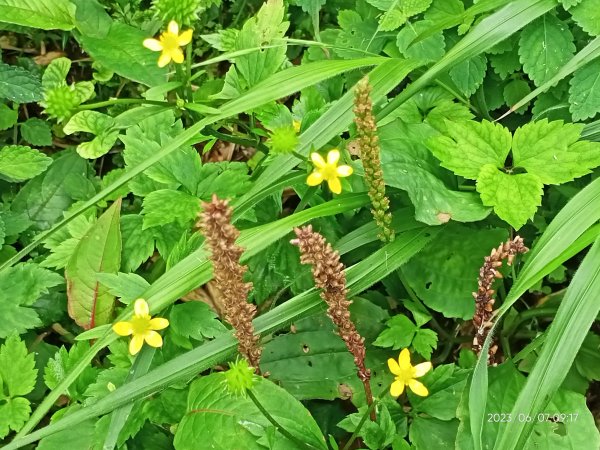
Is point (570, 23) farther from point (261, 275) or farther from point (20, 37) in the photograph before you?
point (20, 37)

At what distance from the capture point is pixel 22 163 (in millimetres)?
1891

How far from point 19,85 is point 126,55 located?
1.28ft

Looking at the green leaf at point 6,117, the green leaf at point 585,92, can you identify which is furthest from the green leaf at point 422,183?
the green leaf at point 6,117

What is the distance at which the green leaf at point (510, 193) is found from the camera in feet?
4.84

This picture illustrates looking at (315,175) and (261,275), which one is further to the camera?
(261,275)

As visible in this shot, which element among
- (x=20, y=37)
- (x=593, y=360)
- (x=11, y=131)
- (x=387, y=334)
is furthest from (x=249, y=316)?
(x=20, y=37)

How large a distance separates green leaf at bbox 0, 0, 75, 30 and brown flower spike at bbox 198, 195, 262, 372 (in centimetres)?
121

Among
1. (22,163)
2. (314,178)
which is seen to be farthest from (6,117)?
(314,178)

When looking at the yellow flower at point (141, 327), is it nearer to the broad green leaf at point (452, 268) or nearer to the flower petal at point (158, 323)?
the flower petal at point (158, 323)

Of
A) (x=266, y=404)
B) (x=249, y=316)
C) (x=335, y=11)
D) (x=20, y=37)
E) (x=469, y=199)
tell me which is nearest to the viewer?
(x=249, y=316)

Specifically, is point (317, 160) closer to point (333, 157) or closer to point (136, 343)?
point (333, 157)

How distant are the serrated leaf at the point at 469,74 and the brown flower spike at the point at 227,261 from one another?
1048mm

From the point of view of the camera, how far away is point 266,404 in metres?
1.46

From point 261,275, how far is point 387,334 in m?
0.40
